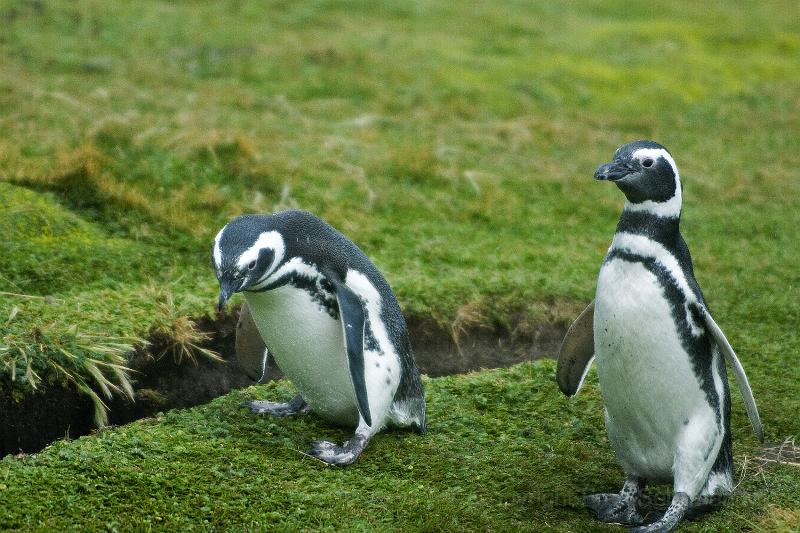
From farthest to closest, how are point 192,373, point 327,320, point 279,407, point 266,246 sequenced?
point 192,373 < point 279,407 < point 327,320 < point 266,246

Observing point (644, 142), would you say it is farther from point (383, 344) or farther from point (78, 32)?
point (78, 32)

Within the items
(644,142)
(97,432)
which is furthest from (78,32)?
(644,142)

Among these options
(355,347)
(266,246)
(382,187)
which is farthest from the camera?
(382,187)

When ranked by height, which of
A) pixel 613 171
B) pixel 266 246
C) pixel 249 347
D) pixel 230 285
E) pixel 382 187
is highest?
pixel 613 171

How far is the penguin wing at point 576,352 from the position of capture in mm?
3717

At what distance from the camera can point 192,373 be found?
4.46 m

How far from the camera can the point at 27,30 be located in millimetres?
9141

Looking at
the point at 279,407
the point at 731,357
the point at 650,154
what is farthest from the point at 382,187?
the point at 731,357

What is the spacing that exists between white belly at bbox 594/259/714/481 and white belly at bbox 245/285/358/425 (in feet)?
3.00

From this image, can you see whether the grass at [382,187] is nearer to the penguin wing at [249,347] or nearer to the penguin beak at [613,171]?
the penguin wing at [249,347]

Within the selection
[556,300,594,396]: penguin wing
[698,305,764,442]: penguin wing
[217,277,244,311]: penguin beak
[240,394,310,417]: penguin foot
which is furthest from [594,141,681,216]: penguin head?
[240,394,310,417]: penguin foot

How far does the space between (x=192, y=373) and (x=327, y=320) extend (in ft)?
3.49

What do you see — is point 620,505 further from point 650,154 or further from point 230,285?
point 230,285

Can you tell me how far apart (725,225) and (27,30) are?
20.4 feet
